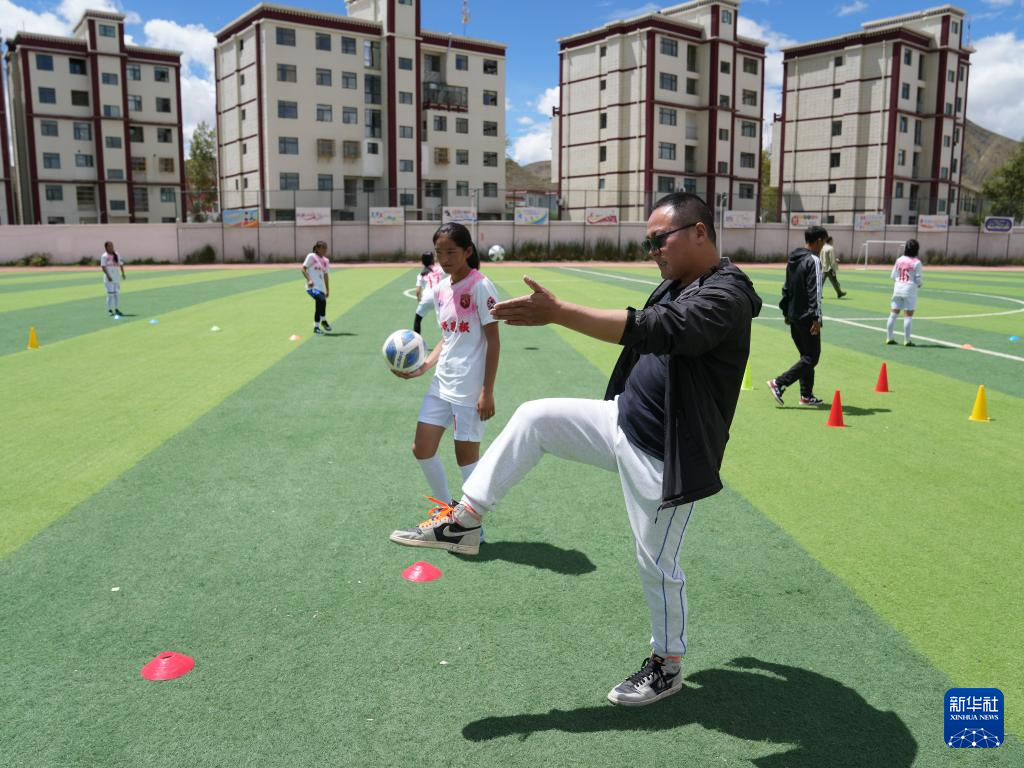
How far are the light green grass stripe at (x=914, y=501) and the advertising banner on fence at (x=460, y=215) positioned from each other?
4552cm

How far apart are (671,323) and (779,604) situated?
7.33 feet

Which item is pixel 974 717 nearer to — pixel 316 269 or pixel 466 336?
pixel 466 336

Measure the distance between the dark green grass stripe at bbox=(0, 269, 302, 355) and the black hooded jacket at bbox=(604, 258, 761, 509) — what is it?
44.6 ft

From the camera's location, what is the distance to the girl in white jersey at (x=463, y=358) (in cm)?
512

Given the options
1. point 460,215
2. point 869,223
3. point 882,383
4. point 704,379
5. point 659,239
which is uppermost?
point 460,215

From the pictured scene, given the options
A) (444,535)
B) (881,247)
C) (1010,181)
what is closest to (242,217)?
Result: (881,247)

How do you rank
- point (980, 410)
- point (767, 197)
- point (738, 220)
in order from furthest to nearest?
point (767, 197) < point (738, 220) < point (980, 410)

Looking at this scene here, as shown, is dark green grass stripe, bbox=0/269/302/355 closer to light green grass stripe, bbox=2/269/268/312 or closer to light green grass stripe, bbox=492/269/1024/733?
light green grass stripe, bbox=2/269/268/312

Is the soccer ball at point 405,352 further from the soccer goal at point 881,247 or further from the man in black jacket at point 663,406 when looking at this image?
the soccer goal at point 881,247

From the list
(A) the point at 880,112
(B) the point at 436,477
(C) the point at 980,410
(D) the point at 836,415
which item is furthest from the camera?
(A) the point at 880,112

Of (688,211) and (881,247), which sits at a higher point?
(881,247)

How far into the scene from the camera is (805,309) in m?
9.30

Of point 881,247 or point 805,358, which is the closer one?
point 805,358

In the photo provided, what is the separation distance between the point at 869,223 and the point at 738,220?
34.6ft
